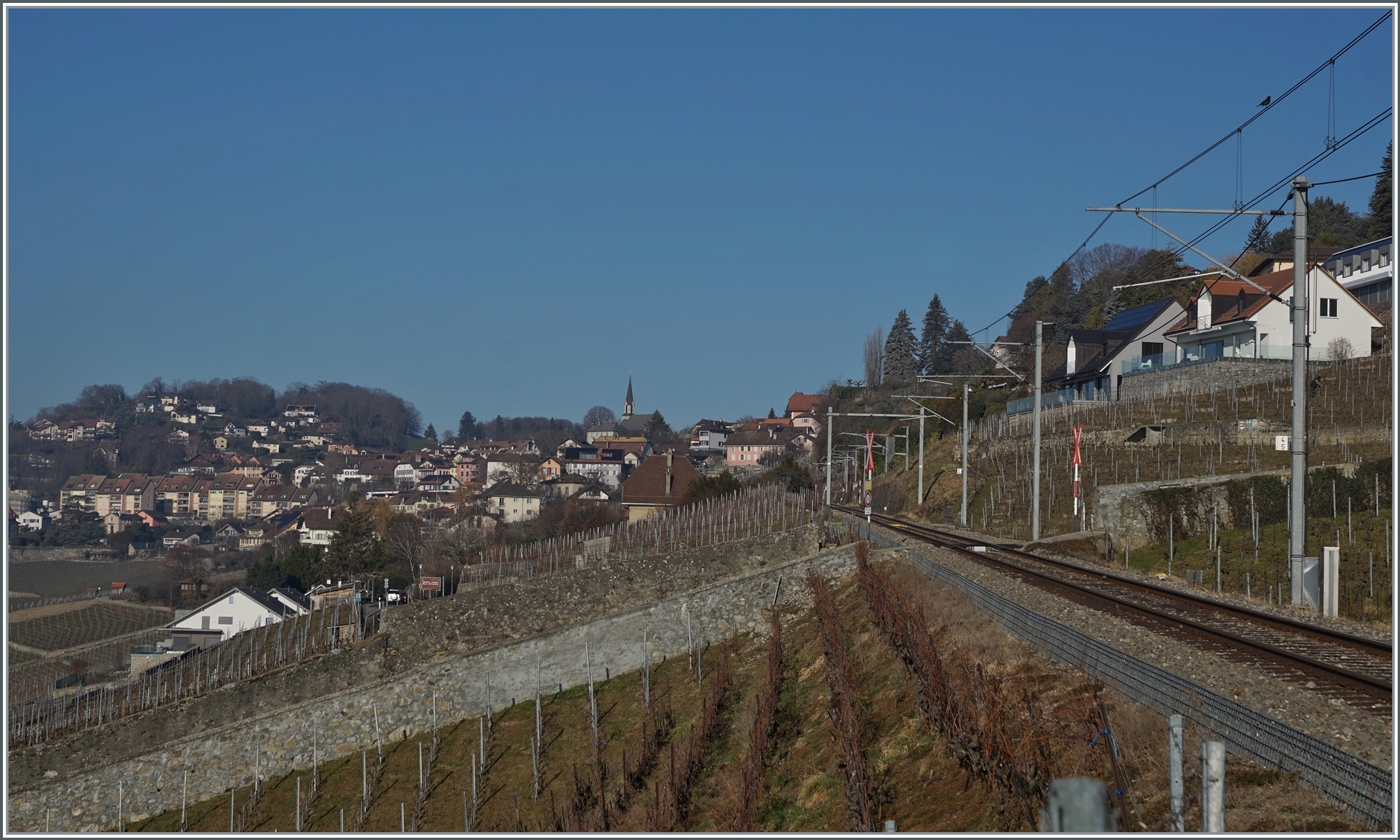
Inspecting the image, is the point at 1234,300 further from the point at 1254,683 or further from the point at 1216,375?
the point at 1254,683

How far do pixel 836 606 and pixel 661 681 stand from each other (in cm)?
465

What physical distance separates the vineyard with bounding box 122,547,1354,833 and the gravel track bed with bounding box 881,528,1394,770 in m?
0.72

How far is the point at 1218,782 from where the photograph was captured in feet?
20.0

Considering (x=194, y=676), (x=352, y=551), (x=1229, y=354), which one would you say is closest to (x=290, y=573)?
(x=352, y=551)

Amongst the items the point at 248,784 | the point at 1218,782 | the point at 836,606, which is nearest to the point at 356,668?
the point at 248,784

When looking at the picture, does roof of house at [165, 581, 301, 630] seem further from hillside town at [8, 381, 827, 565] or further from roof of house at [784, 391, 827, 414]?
roof of house at [784, 391, 827, 414]

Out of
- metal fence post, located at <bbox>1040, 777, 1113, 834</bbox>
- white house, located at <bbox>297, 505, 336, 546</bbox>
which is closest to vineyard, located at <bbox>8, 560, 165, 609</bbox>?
white house, located at <bbox>297, 505, 336, 546</bbox>

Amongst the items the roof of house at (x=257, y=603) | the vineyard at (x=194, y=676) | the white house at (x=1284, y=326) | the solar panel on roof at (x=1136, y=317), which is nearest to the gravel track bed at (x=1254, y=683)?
the vineyard at (x=194, y=676)

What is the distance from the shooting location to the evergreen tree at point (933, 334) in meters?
120

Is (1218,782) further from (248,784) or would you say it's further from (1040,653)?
(248,784)

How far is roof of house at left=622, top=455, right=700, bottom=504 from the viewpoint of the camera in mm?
67125

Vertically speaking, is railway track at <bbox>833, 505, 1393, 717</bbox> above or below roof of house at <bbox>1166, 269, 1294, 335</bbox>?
below

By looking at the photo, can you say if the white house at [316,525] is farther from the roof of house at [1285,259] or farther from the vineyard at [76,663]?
the roof of house at [1285,259]

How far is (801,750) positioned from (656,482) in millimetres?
52551
